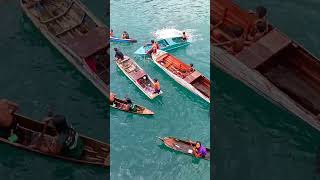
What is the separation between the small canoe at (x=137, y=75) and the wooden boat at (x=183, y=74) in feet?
5.41

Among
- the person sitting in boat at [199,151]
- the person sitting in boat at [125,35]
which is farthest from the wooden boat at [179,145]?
the person sitting in boat at [125,35]

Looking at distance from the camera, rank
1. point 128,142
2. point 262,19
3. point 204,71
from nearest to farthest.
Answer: point 128,142, point 262,19, point 204,71

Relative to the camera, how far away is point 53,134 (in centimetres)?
2844

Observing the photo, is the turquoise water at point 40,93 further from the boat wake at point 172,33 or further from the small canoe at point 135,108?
the boat wake at point 172,33

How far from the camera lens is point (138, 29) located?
127 feet

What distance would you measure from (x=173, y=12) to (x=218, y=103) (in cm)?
1195

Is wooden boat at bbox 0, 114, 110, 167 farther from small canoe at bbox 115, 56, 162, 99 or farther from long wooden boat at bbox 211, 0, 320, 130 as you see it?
long wooden boat at bbox 211, 0, 320, 130

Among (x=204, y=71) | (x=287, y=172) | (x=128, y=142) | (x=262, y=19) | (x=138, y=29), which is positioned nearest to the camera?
(x=287, y=172)

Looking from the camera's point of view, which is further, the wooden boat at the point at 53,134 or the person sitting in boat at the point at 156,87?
the person sitting in boat at the point at 156,87

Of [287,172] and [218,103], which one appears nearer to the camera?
[287,172]

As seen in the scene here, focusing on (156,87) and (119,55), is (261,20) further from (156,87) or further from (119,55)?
(119,55)

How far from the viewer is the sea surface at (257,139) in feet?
90.2

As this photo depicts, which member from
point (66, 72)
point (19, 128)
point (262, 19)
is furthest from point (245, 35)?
point (19, 128)

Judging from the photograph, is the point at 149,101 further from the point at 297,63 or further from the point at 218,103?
the point at 297,63
